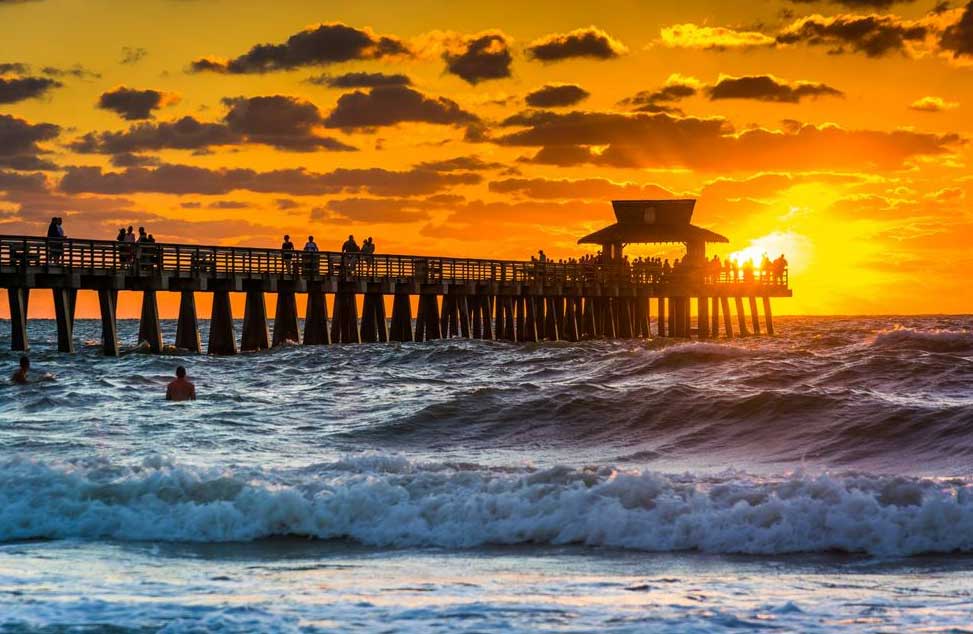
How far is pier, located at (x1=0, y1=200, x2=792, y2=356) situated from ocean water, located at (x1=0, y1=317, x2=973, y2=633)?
570 inches

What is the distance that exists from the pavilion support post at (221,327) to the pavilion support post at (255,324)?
1649 mm

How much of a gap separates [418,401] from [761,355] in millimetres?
10857

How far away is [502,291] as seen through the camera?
169ft

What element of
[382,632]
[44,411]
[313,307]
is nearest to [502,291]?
[313,307]

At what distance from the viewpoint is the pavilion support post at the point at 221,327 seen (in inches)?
1548

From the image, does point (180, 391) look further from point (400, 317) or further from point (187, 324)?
point (400, 317)

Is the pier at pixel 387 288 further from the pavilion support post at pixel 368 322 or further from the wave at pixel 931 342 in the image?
the wave at pixel 931 342

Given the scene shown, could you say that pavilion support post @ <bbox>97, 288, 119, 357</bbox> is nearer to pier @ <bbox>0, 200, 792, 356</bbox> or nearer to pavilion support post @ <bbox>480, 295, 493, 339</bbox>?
pier @ <bbox>0, 200, 792, 356</bbox>

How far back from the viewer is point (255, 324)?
136ft

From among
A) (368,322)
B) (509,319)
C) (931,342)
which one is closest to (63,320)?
(368,322)

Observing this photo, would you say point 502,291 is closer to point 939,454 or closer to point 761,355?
point 761,355

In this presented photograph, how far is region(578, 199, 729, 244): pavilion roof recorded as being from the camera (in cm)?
6262

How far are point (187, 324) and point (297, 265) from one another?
179 inches

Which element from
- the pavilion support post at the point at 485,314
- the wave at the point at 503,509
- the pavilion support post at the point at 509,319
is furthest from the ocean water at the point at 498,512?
the pavilion support post at the point at 509,319
